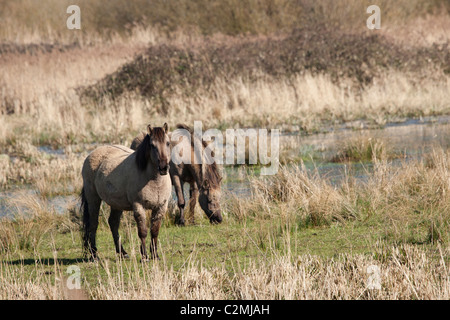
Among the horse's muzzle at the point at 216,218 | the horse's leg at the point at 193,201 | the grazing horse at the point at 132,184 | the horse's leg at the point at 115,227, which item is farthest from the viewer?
the horse's leg at the point at 193,201

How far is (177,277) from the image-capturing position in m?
6.57

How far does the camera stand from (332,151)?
50.0ft

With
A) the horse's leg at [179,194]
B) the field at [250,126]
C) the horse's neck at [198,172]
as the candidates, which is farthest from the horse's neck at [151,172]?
the horse's leg at [179,194]

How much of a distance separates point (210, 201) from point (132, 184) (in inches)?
94.9

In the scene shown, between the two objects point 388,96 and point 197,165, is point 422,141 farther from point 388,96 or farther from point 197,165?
point 197,165

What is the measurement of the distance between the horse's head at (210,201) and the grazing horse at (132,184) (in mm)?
1726

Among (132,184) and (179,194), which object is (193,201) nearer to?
(179,194)

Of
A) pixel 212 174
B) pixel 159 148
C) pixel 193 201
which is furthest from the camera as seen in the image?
pixel 193 201

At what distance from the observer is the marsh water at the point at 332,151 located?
12.0 m

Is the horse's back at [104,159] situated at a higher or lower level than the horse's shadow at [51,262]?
higher

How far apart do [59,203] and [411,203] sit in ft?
20.2

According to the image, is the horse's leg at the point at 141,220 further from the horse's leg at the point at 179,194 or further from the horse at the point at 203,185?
the horse's leg at the point at 179,194

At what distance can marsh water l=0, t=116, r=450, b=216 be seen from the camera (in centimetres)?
1198

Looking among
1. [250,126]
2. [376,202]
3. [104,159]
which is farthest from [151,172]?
[250,126]
